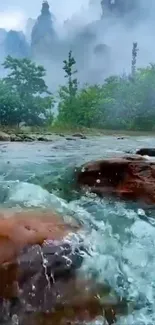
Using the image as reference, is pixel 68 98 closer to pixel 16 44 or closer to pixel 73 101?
pixel 73 101

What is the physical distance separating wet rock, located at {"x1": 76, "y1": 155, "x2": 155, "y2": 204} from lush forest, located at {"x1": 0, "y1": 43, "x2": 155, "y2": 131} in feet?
65.9

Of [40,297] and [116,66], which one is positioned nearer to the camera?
[40,297]

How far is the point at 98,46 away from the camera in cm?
5500

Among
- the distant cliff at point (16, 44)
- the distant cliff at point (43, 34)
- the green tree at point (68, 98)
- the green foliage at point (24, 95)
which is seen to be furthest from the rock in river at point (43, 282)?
the distant cliff at point (16, 44)

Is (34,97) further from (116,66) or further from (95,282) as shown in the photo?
(116,66)

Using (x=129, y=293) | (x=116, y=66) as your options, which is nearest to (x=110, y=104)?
(x=129, y=293)

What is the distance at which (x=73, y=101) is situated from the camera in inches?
1109

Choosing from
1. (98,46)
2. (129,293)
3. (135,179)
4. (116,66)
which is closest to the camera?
(129,293)

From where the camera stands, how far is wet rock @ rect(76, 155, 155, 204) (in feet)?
12.6

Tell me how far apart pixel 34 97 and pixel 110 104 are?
14.6 ft

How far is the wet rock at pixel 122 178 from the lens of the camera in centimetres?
384

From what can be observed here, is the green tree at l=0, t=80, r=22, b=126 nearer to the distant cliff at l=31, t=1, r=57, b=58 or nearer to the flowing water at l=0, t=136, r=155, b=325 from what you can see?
the flowing water at l=0, t=136, r=155, b=325

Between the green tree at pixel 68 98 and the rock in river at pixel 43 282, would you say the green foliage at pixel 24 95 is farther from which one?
the rock in river at pixel 43 282

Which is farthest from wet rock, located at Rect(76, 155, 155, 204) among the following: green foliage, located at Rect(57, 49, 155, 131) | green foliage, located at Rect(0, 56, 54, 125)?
green foliage, located at Rect(57, 49, 155, 131)
